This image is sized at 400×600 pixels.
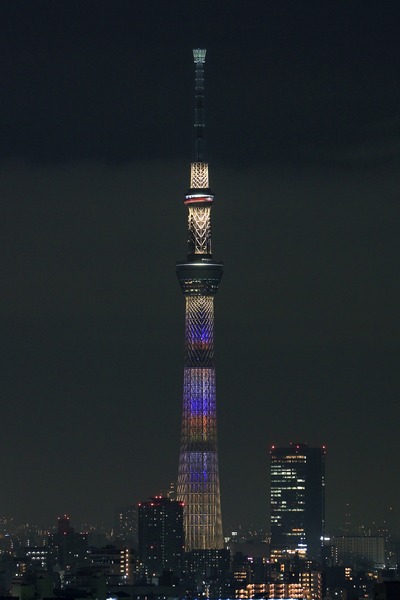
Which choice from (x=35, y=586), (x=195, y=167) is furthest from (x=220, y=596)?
(x=35, y=586)

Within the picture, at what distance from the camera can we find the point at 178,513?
133250 millimetres

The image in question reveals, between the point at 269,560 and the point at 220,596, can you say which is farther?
the point at 269,560

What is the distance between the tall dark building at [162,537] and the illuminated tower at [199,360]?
184 cm

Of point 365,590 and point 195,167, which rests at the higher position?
point 195,167

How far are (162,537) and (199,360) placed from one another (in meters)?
11.2

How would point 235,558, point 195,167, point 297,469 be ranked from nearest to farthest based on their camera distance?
1. point 195,167
2. point 235,558
3. point 297,469

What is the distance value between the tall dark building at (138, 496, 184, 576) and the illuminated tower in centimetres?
184

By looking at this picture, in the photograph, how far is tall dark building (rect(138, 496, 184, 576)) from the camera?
13438cm

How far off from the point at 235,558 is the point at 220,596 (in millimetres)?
26780

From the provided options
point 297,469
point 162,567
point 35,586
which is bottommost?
point 35,586

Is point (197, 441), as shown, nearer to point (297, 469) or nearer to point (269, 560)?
point (269, 560)

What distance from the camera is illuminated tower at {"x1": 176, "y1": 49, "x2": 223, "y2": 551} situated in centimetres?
12950

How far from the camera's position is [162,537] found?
137625 millimetres

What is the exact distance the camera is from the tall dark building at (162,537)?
134 m
